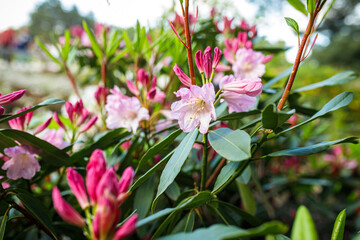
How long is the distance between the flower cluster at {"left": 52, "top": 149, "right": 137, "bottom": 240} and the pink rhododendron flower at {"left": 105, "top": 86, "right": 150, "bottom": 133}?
12.8 inches

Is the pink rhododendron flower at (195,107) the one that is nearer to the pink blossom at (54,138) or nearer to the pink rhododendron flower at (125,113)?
the pink rhododendron flower at (125,113)

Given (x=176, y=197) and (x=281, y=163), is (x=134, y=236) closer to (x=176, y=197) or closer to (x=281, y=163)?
(x=176, y=197)

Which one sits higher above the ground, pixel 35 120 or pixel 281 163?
pixel 35 120

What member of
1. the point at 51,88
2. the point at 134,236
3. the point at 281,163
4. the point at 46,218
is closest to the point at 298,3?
the point at 46,218

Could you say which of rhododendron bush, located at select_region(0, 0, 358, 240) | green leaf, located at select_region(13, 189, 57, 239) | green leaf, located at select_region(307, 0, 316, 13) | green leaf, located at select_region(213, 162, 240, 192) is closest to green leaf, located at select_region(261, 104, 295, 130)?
rhododendron bush, located at select_region(0, 0, 358, 240)

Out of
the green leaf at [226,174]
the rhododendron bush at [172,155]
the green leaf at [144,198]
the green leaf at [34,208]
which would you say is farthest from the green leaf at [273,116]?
the green leaf at [34,208]

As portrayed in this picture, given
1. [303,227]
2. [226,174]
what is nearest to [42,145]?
[226,174]

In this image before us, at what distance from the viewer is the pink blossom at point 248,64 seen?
775 mm

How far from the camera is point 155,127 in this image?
855 millimetres

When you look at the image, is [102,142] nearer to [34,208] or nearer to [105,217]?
[34,208]

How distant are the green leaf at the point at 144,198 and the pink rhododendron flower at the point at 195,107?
0.21 m

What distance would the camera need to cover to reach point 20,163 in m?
0.58

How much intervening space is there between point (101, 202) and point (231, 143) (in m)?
0.23

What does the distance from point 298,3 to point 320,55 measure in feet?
58.7
